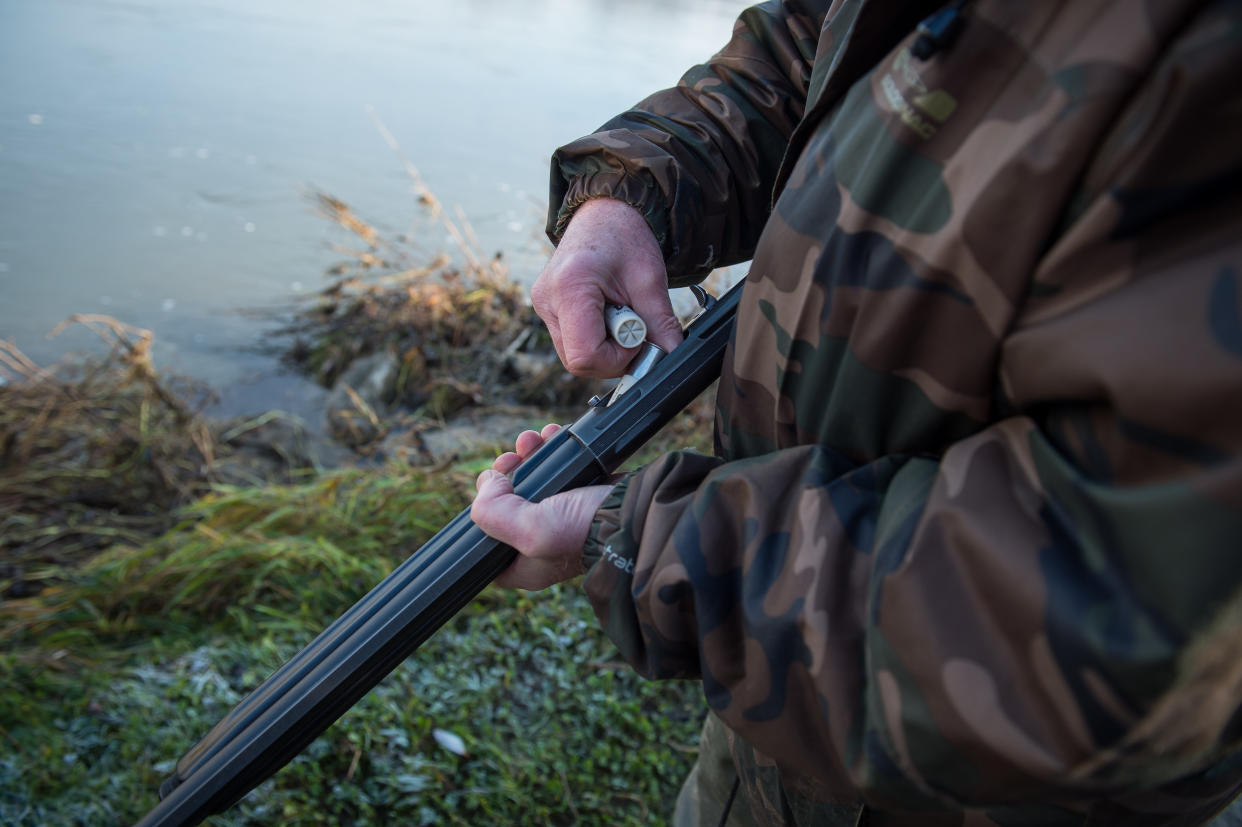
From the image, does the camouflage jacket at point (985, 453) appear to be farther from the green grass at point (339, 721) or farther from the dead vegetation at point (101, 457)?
the dead vegetation at point (101, 457)

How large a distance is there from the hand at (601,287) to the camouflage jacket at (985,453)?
456mm

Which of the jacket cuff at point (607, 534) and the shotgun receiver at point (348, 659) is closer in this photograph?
the jacket cuff at point (607, 534)

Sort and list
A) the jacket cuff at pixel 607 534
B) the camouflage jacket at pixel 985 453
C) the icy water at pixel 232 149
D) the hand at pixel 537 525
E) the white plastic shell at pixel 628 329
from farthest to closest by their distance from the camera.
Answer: the icy water at pixel 232 149, the white plastic shell at pixel 628 329, the hand at pixel 537 525, the jacket cuff at pixel 607 534, the camouflage jacket at pixel 985 453

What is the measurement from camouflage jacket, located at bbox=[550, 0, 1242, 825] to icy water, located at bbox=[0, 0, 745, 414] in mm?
4732

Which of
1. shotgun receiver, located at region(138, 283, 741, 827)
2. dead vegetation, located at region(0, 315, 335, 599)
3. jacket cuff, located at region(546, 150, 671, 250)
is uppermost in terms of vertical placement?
dead vegetation, located at region(0, 315, 335, 599)

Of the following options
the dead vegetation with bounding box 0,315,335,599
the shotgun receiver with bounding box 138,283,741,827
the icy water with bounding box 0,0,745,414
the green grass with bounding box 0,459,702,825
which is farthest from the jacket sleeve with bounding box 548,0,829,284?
the icy water with bounding box 0,0,745,414

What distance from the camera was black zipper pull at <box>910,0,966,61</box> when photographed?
3.04ft

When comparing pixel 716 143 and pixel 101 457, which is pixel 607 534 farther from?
pixel 101 457

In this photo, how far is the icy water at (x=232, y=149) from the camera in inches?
227

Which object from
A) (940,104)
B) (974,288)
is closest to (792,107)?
(940,104)

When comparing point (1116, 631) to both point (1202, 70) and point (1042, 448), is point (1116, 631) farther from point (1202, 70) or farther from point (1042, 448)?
point (1202, 70)

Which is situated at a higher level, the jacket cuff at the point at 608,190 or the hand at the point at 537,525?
the jacket cuff at the point at 608,190

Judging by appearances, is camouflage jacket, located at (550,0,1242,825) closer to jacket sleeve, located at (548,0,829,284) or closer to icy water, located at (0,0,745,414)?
jacket sleeve, located at (548,0,829,284)

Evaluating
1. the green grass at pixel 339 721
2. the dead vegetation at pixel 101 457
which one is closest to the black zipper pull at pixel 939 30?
the green grass at pixel 339 721
